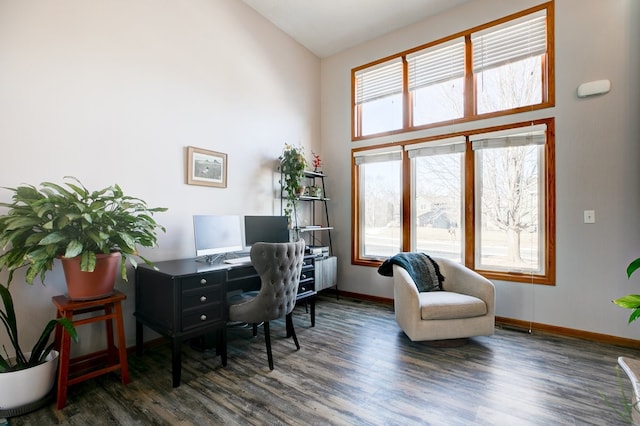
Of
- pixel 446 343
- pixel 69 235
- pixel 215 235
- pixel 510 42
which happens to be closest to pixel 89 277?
pixel 69 235

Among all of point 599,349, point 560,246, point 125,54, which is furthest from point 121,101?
point 599,349

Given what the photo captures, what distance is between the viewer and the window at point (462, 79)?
3088 mm

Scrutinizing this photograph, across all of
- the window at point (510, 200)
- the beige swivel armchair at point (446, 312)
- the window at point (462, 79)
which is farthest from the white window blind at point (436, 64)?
the beige swivel armchair at point (446, 312)

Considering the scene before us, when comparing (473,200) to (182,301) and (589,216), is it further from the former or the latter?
(182,301)

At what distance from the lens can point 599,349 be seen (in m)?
2.59

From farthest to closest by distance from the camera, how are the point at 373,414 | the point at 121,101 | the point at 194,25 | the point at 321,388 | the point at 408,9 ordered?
1. the point at 408,9
2. the point at 194,25
3. the point at 121,101
4. the point at 321,388
5. the point at 373,414

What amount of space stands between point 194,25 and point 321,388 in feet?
11.3

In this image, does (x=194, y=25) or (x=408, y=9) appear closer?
(x=194, y=25)

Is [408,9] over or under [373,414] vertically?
over

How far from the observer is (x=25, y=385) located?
1.70m

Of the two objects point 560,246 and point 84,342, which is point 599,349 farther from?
point 84,342

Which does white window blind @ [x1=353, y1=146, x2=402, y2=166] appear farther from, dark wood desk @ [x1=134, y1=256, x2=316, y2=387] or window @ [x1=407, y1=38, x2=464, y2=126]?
dark wood desk @ [x1=134, y1=256, x2=316, y2=387]

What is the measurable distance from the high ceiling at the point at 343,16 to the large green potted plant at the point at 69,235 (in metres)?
2.95

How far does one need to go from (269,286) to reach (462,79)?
328 centimetres
